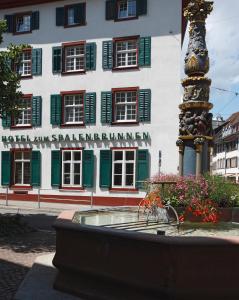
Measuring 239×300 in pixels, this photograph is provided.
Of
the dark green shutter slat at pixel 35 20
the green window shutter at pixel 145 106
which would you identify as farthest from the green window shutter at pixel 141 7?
the dark green shutter slat at pixel 35 20

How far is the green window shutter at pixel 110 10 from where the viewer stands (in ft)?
90.3

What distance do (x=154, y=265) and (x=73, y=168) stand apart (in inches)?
888

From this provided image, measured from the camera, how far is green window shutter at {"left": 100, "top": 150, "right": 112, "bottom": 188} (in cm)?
2733

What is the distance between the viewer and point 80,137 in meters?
28.2

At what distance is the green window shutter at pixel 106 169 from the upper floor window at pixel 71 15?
727 cm

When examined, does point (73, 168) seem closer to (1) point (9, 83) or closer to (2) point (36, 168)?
(2) point (36, 168)

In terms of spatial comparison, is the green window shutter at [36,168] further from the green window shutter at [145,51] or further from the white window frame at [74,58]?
the green window shutter at [145,51]

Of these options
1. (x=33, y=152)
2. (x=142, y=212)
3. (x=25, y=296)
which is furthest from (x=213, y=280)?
(x=33, y=152)

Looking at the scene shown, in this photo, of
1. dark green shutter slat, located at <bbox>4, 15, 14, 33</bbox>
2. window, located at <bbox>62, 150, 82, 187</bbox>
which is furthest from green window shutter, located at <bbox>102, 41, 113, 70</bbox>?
dark green shutter slat, located at <bbox>4, 15, 14, 33</bbox>

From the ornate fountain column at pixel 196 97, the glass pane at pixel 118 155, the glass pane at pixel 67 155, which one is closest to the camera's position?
the ornate fountain column at pixel 196 97

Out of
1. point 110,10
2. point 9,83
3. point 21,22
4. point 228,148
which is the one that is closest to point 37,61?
point 21,22

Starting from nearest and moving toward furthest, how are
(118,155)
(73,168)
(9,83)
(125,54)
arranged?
(9,83) → (118,155) → (125,54) → (73,168)

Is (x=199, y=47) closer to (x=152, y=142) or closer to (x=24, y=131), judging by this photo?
(x=152, y=142)

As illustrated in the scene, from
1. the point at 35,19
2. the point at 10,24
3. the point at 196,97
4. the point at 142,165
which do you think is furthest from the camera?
the point at 10,24
